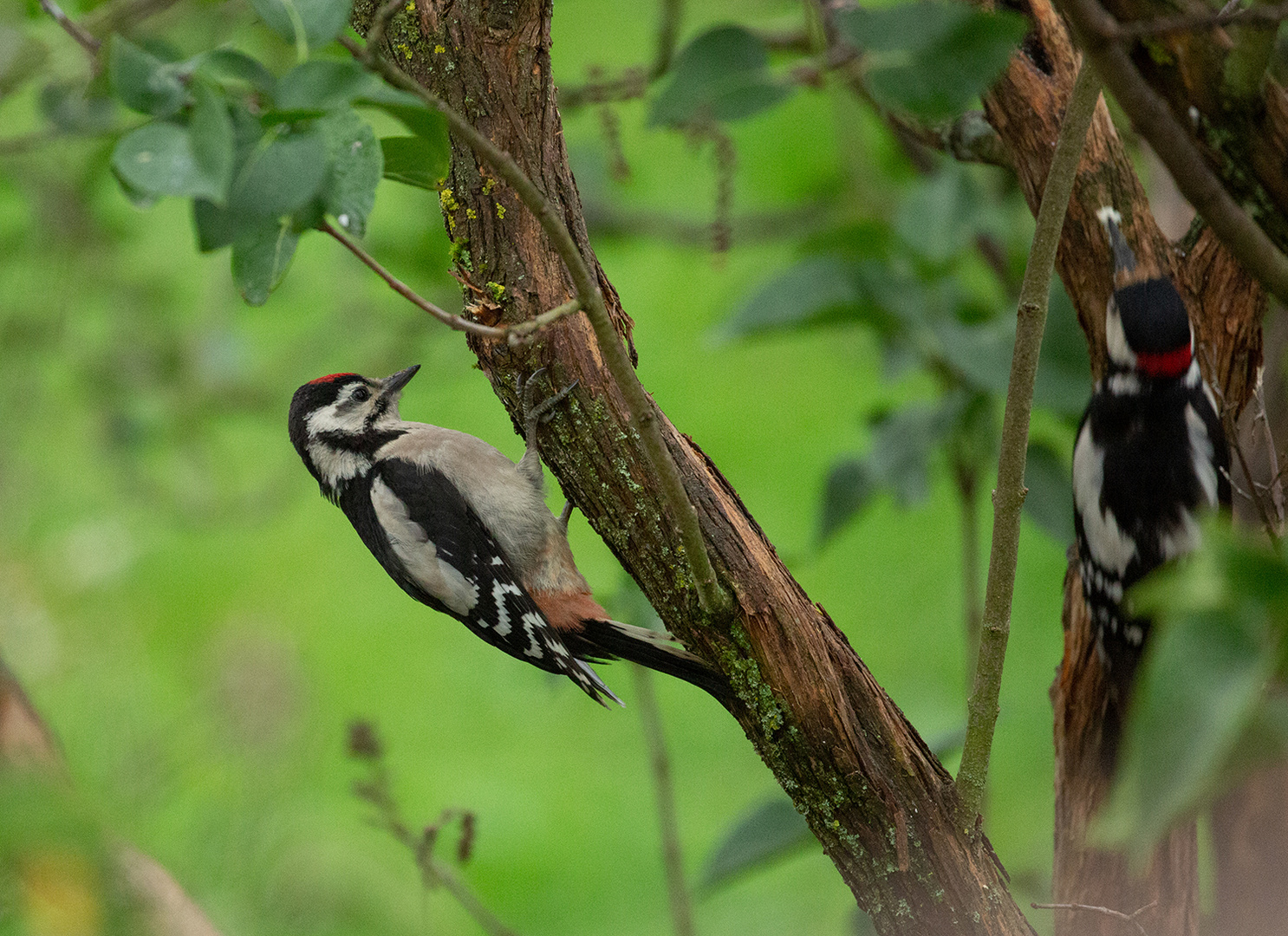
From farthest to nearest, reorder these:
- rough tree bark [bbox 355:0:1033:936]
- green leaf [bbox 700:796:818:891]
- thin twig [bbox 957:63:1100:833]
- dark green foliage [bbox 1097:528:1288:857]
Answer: green leaf [bbox 700:796:818:891]
rough tree bark [bbox 355:0:1033:936]
thin twig [bbox 957:63:1100:833]
dark green foliage [bbox 1097:528:1288:857]

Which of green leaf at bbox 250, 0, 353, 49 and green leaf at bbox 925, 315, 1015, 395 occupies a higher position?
green leaf at bbox 250, 0, 353, 49

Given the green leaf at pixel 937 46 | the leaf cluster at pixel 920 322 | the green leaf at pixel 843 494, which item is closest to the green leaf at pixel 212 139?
the green leaf at pixel 937 46

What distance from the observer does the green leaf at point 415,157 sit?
0.97 m

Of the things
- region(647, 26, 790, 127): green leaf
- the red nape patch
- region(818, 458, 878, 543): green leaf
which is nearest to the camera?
region(647, 26, 790, 127): green leaf

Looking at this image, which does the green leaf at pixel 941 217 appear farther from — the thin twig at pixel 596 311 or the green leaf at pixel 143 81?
the green leaf at pixel 143 81

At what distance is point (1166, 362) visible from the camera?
1781mm

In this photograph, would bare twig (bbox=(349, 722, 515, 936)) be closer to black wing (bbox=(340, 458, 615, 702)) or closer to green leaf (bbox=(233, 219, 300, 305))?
black wing (bbox=(340, 458, 615, 702))

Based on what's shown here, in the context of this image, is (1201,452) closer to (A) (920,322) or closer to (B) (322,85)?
(A) (920,322)

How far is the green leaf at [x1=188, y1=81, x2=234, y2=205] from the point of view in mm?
724

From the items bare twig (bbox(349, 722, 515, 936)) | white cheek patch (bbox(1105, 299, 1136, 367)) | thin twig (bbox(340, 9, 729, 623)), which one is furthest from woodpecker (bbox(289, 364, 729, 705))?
white cheek patch (bbox(1105, 299, 1136, 367))

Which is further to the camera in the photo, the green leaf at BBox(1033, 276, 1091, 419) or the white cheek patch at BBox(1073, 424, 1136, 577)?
the green leaf at BBox(1033, 276, 1091, 419)

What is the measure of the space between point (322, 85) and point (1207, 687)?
0.64 metres

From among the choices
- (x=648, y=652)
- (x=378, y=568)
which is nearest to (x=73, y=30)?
(x=648, y=652)

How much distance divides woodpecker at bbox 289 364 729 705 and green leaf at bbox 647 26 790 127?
1.25 m
